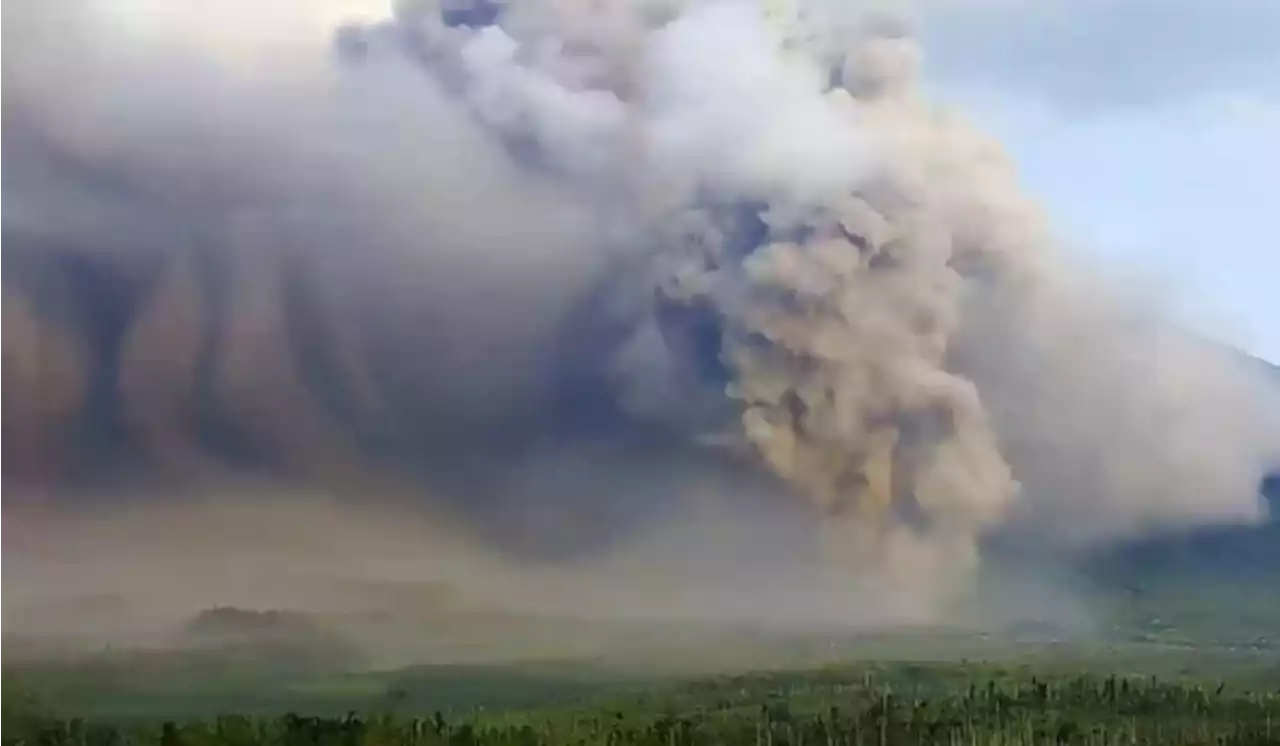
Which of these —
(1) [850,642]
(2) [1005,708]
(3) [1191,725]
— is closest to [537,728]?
(2) [1005,708]

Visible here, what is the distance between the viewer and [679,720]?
69812 millimetres

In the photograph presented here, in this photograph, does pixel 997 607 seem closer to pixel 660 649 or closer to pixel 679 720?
pixel 660 649

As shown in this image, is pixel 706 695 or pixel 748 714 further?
pixel 706 695

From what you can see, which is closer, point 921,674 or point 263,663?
point 921,674

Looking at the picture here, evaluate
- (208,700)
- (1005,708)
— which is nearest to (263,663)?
(208,700)

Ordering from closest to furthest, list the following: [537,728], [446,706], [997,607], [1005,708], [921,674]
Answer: [537,728], [1005,708], [446,706], [921,674], [997,607]

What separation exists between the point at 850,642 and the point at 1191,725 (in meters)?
32.1

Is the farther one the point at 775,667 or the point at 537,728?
the point at 775,667

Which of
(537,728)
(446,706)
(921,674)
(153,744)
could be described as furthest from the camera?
(921,674)

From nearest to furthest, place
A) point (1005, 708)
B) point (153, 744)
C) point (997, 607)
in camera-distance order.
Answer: point (153, 744)
point (1005, 708)
point (997, 607)

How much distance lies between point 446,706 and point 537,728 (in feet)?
45.9

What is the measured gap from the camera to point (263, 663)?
101188mm

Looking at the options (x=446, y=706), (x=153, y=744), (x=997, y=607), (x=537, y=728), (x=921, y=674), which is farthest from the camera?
(x=997, y=607)

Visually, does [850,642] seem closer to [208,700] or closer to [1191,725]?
[1191,725]
